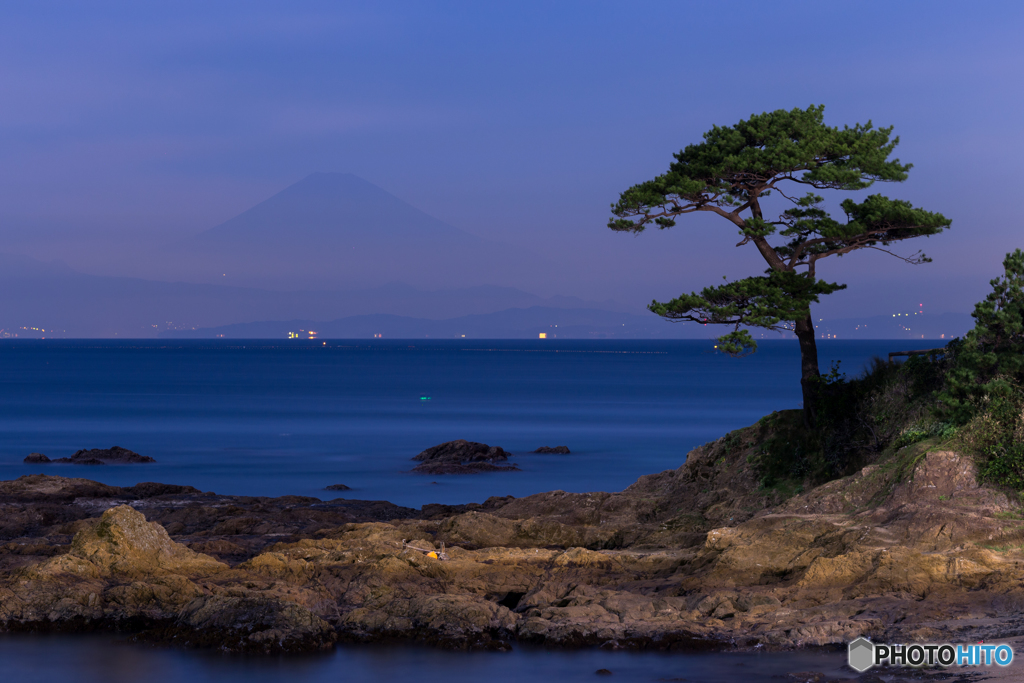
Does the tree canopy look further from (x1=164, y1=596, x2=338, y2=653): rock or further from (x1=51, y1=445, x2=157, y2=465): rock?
(x1=51, y1=445, x2=157, y2=465): rock

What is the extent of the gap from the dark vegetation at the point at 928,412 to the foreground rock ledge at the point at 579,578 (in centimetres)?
92

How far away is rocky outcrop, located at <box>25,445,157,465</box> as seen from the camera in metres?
43.7

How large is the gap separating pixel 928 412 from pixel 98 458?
3554 centimetres

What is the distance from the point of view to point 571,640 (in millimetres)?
15492

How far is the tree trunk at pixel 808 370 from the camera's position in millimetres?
24422

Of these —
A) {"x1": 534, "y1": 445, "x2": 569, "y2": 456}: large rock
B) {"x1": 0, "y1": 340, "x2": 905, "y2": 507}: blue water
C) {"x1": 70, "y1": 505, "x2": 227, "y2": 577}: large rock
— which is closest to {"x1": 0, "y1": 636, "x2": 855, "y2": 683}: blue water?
{"x1": 70, "y1": 505, "x2": 227, "y2": 577}: large rock

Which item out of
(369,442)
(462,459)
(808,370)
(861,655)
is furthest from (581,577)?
(369,442)

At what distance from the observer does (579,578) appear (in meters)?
18.3

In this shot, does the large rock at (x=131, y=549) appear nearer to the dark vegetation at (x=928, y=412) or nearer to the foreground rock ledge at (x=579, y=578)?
the foreground rock ledge at (x=579, y=578)

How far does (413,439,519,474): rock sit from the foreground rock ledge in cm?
1827

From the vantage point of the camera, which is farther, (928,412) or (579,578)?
(928,412)

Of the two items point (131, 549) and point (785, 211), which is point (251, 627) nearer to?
point (131, 549)

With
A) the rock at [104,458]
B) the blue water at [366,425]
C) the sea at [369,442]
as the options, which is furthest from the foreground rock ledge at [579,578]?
the rock at [104,458]

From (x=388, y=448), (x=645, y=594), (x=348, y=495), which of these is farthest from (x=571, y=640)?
(x=388, y=448)
